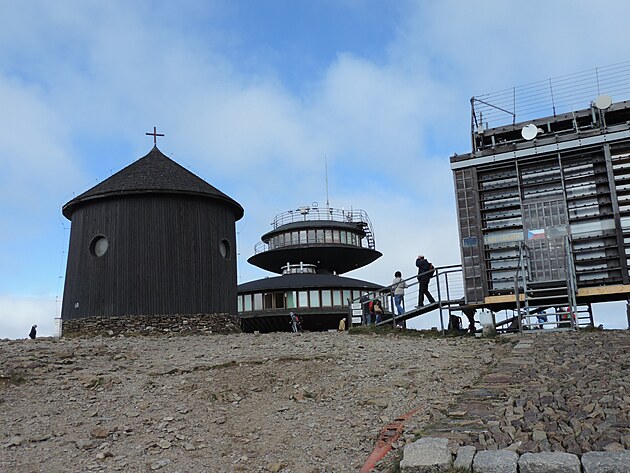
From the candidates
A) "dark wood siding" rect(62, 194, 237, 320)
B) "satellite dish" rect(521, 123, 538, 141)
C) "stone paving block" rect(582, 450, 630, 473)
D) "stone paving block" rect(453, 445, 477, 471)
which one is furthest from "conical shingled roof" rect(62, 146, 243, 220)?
"stone paving block" rect(582, 450, 630, 473)

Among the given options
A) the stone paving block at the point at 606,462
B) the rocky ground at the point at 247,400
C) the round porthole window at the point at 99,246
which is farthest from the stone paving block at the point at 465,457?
the round porthole window at the point at 99,246

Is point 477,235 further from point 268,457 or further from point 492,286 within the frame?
point 268,457

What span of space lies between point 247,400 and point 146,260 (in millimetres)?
14309

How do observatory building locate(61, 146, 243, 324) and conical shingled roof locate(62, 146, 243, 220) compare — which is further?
conical shingled roof locate(62, 146, 243, 220)

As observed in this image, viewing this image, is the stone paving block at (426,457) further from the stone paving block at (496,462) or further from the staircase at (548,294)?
the staircase at (548,294)

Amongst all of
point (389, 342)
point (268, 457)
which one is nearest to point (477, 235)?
point (389, 342)

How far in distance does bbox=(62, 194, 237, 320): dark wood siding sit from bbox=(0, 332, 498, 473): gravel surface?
8.60 meters

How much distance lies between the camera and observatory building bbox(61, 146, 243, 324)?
23.1 meters

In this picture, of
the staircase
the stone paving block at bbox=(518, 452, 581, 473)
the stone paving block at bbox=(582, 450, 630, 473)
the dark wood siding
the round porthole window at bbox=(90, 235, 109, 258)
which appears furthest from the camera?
the round porthole window at bbox=(90, 235, 109, 258)

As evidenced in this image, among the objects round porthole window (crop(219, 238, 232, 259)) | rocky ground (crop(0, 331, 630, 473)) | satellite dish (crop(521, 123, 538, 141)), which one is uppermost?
satellite dish (crop(521, 123, 538, 141))

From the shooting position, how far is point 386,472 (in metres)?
6.93

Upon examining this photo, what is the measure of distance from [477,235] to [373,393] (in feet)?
34.9

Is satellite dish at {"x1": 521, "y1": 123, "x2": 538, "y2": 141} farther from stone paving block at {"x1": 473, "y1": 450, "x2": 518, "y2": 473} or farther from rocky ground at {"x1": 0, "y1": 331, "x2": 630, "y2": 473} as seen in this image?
stone paving block at {"x1": 473, "y1": 450, "x2": 518, "y2": 473}

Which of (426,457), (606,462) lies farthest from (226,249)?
(606,462)
